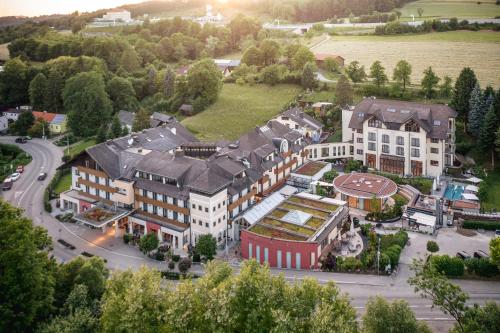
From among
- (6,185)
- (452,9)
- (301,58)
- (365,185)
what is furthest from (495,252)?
(452,9)

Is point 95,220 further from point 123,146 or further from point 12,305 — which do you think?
point 12,305

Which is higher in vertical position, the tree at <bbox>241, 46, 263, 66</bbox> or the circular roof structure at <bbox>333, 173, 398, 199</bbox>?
the tree at <bbox>241, 46, 263, 66</bbox>

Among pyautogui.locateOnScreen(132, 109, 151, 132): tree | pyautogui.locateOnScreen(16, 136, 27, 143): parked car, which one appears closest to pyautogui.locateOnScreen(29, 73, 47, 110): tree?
pyautogui.locateOnScreen(16, 136, 27, 143): parked car

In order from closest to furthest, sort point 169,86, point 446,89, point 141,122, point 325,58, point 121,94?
1. point 141,122
2. point 446,89
3. point 121,94
4. point 169,86
5. point 325,58

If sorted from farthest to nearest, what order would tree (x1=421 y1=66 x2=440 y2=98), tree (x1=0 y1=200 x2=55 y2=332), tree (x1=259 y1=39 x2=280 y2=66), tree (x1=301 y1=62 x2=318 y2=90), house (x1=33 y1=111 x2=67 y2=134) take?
tree (x1=259 y1=39 x2=280 y2=66), tree (x1=301 y1=62 x2=318 y2=90), house (x1=33 y1=111 x2=67 y2=134), tree (x1=421 y1=66 x2=440 y2=98), tree (x1=0 y1=200 x2=55 y2=332)

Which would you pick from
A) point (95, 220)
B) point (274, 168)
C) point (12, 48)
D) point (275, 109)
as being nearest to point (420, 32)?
point (275, 109)

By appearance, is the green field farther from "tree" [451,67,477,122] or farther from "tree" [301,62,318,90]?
"tree" [451,67,477,122]

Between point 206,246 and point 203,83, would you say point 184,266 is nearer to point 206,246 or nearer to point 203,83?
point 206,246
